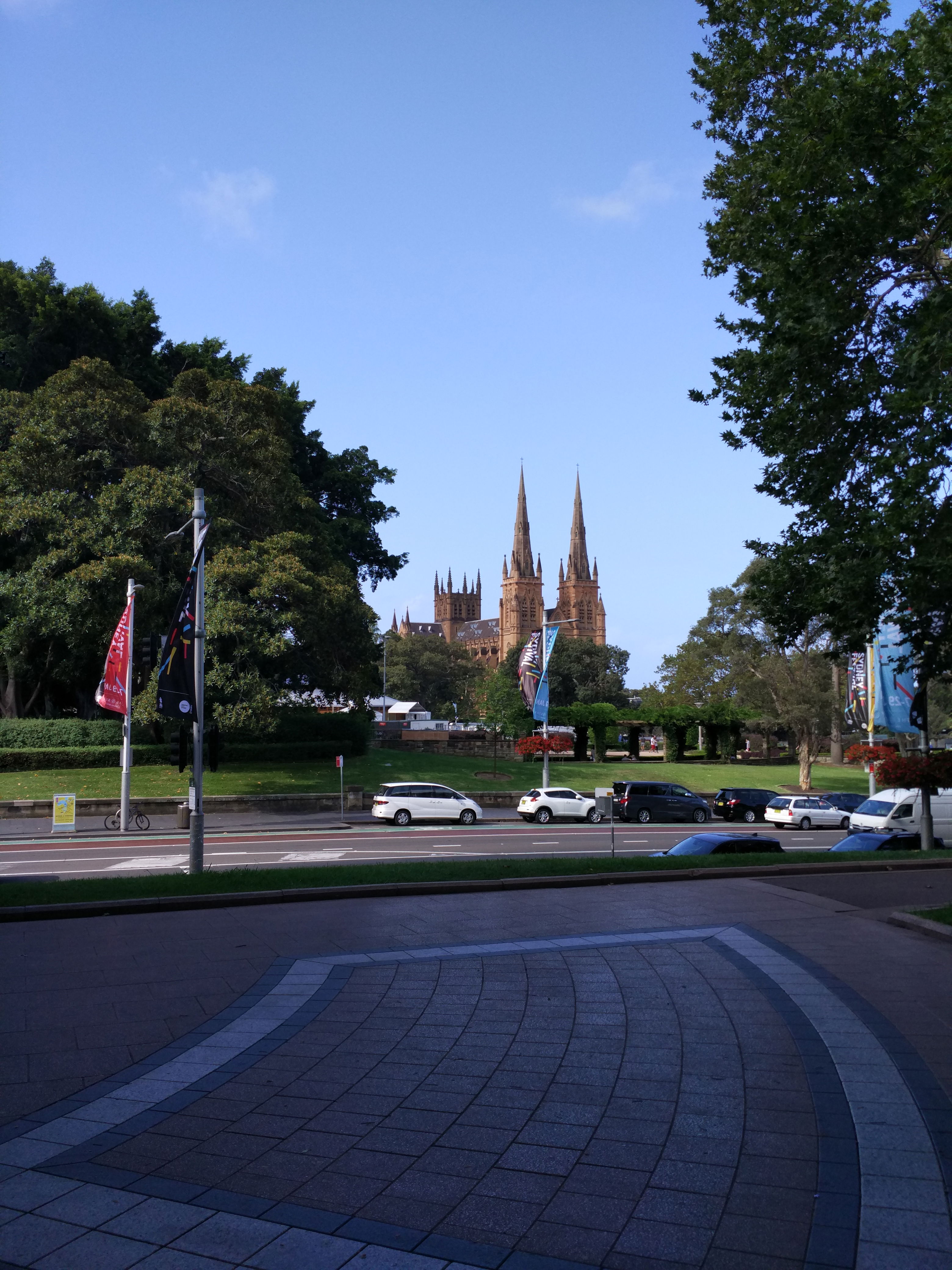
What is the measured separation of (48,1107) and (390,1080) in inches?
81.9

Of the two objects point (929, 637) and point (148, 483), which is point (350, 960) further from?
point (148, 483)

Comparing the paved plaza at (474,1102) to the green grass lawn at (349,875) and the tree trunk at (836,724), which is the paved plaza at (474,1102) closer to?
the green grass lawn at (349,875)

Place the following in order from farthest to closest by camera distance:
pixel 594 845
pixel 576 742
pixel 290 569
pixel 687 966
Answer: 1. pixel 576 742
2. pixel 290 569
3. pixel 594 845
4. pixel 687 966

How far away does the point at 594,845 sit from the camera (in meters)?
28.4

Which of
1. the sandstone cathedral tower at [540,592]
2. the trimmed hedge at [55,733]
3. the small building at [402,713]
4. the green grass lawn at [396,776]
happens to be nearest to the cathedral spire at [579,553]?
the sandstone cathedral tower at [540,592]

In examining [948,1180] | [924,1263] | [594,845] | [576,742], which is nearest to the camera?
[924,1263]

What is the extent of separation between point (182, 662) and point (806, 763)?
150 feet

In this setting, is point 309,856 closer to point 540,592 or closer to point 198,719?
point 198,719

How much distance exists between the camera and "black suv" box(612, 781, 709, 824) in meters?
38.8

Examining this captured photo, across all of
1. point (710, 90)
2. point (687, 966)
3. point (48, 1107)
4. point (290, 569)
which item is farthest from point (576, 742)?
point (48, 1107)

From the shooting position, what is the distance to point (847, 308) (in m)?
13.7

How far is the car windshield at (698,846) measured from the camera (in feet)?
62.4

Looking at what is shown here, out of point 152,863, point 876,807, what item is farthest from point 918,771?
point 152,863

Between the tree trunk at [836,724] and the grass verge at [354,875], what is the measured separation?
34.7 m
